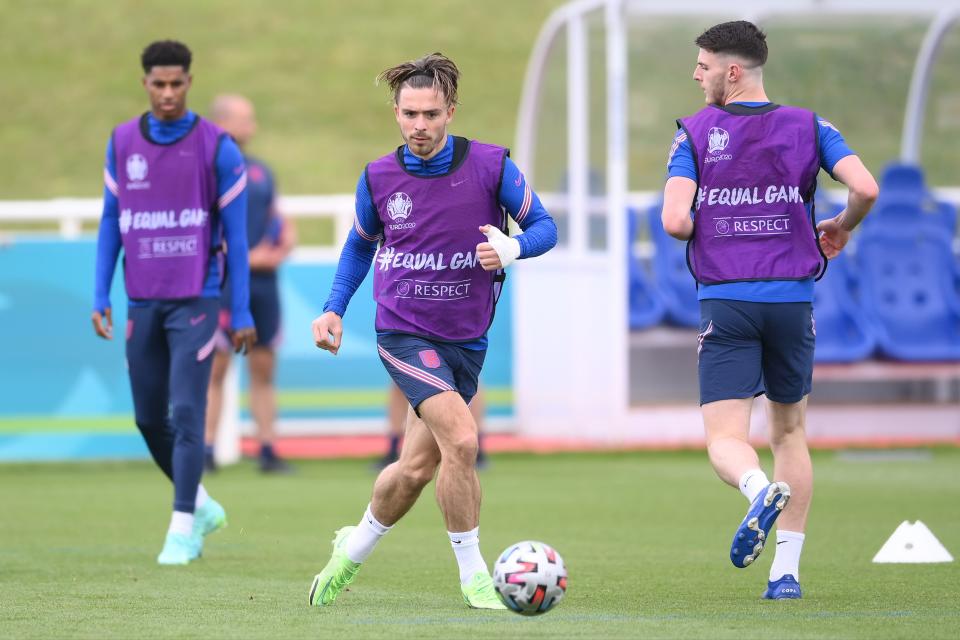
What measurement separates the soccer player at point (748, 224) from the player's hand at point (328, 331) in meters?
1.30

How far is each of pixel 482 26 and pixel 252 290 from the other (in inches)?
1298

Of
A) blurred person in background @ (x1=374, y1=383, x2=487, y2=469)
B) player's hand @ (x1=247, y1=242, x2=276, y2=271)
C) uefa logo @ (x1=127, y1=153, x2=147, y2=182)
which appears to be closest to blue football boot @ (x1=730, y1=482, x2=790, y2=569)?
uefa logo @ (x1=127, y1=153, x2=147, y2=182)

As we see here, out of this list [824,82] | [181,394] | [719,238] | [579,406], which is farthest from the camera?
[824,82]

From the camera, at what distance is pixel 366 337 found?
1470cm

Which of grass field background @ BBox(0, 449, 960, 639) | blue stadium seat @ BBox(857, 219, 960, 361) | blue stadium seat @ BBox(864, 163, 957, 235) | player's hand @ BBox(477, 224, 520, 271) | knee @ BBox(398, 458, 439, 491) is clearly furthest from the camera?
blue stadium seat @ BBox(864, 163, 957, 235)

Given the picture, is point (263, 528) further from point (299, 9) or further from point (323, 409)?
point (299, 9)

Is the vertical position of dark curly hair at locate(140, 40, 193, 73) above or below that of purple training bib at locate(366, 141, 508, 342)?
above

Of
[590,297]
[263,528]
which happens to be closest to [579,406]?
[590,297]

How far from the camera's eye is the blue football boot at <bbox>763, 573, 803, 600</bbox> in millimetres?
6422

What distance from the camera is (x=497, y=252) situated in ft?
19.7

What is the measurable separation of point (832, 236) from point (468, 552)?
184 centimetres

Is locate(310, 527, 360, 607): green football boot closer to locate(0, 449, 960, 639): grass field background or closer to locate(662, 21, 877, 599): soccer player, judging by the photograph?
locate(0, 449, 960, 639): grass field background

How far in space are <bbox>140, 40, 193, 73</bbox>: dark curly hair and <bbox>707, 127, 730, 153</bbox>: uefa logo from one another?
2776 millimetres

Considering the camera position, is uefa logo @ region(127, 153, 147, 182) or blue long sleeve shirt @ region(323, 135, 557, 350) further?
uefa logo @ region(127, 153, 147, 182)
